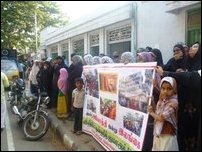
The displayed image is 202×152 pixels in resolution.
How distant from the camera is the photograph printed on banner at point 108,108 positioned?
5.84 meters

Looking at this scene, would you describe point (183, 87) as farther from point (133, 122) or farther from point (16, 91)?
point (16, 91)

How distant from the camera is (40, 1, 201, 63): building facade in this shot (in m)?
7.89

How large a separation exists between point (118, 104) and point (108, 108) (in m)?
0.46

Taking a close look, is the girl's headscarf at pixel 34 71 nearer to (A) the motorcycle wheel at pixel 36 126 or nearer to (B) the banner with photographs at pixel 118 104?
(A) the motorcycle wheel at pixel 36 126

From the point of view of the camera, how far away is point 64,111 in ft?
30.6

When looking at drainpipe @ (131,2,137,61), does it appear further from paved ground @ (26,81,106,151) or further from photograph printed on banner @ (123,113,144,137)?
photograph printed on banner @ (123,113,144,137)

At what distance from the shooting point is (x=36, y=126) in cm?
732

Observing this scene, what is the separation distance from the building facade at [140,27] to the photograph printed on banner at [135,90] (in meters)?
0.96

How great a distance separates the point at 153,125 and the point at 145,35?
5114 mm

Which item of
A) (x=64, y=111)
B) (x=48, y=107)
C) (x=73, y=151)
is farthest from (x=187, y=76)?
(x=48, y=107)

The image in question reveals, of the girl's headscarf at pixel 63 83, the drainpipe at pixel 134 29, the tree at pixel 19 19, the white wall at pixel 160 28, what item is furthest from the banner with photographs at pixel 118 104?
the drainpipe at pixel 134 29

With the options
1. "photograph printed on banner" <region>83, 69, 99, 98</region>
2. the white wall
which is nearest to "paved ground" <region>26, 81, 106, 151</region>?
"photograph printed on banner" <region>83, 69, 99, 98</region>

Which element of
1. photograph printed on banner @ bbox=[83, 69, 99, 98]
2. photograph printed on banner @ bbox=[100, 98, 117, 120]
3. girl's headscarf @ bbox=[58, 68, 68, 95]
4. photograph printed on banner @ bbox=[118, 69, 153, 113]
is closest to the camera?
photograph printed on banner @ bbox=[118, 69, 153, 113]

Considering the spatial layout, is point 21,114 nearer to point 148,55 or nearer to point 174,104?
point 148,55
